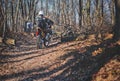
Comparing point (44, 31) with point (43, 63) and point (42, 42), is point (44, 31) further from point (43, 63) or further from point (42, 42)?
point (43, 63)

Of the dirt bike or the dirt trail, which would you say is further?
the dirt bike

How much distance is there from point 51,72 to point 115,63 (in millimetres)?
2520

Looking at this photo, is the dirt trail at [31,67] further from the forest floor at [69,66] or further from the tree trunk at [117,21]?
the tree trunk at [117,21]

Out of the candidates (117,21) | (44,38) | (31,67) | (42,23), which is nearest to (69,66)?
(31,67)

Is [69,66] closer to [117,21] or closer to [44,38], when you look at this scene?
[117,21]

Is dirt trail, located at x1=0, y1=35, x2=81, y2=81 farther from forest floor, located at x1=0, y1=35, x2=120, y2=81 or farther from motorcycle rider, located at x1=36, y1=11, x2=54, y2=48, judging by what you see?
motorcycle rider, located at x1=36, y1=11, x2=54, y2=48

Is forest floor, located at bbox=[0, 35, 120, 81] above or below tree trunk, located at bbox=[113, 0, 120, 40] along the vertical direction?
below

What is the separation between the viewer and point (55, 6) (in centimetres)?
7225

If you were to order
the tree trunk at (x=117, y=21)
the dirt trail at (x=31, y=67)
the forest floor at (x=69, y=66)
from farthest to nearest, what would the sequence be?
the tree trunk at (x=117, y=21) < the dirt trail at (x=31, y=67) < the forest floor at (x=69, y=66)

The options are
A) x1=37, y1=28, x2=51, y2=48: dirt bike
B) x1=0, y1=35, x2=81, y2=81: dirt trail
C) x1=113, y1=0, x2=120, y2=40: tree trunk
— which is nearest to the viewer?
x1=0, y1=35, x2=81, y2=81: dirt trail

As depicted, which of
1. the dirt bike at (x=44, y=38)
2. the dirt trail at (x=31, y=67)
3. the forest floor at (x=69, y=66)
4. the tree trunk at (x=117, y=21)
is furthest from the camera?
the dirt bike at (x=44, y=38)

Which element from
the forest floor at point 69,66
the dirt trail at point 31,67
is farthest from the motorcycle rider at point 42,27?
the forest floor at point 69,66

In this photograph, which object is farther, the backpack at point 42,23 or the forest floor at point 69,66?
the backpack at point 42,23

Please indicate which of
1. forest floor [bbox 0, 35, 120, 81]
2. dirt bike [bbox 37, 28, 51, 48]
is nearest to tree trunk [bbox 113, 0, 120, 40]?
forest floor [bbox 0, 35, 120, 81]
